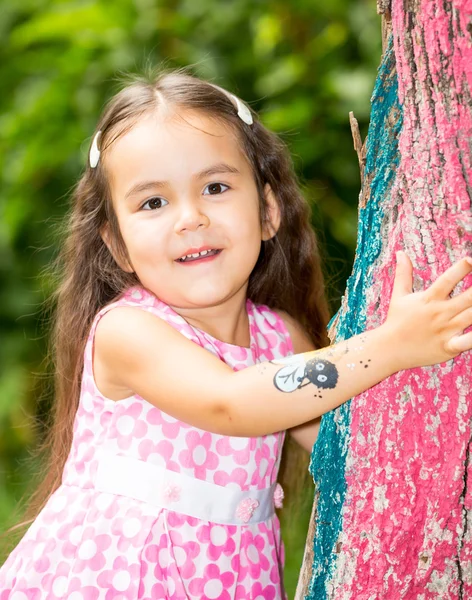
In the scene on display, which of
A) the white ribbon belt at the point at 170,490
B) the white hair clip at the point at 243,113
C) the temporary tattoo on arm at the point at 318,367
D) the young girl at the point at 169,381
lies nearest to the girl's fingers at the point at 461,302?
the temporary tattoo on arm at the point at 318,367

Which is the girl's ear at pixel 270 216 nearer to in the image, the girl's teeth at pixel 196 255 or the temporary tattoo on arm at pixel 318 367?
the girl's teeth at pixel 196 255

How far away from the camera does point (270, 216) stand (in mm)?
1970

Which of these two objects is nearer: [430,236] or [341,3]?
[430,236]

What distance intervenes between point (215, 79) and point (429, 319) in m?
1.85

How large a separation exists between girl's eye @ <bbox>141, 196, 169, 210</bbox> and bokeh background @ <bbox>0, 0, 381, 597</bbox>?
3.30ft

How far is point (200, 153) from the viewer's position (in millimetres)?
1709

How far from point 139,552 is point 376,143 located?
2.92ft

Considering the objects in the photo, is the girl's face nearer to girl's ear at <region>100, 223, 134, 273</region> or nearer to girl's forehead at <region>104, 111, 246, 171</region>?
girl's forehead at <region>104, 111, 246, 171</region>

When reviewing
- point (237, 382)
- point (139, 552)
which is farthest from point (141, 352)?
point (139, 552)

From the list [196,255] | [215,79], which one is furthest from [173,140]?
[215,79]

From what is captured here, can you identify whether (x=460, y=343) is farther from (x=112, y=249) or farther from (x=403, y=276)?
(x=112, y=249)

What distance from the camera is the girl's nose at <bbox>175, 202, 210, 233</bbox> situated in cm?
166

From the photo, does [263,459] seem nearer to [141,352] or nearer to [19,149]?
[141,352]

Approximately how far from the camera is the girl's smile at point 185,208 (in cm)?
169
